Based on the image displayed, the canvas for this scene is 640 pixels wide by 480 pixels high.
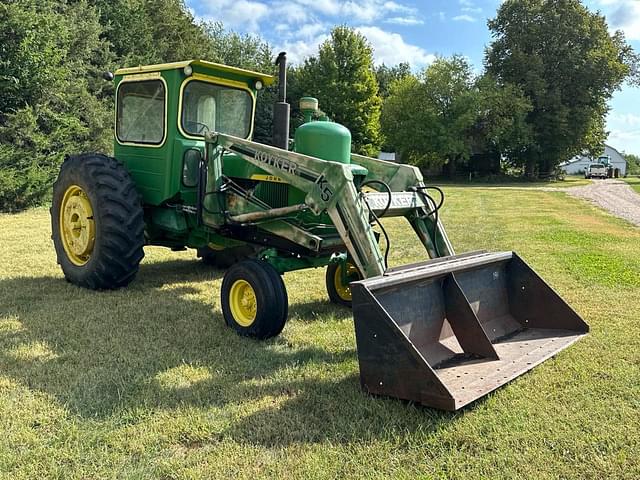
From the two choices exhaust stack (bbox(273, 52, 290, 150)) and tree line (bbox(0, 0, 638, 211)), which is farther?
tree line (bbox(0, 0, 638, 211))

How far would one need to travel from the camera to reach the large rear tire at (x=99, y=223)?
548 cm

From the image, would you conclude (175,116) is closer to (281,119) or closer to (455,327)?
(281,119)

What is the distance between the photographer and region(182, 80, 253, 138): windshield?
5.65 m

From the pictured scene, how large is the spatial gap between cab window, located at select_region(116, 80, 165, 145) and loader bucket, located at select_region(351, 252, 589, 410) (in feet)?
10.7

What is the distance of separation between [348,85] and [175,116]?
32723 mm

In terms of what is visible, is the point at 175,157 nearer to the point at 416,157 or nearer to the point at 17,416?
the point at 17,416

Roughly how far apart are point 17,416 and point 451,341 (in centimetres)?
276

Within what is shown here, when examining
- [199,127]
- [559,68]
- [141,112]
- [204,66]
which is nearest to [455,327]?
[199,127]

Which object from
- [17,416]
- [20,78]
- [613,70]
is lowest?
[17,416]

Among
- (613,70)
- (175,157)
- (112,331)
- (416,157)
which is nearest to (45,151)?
(175,157)

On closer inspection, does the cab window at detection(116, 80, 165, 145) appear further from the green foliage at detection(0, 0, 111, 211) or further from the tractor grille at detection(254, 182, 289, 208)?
the green foliage at detection(0, 0, 111, 211)

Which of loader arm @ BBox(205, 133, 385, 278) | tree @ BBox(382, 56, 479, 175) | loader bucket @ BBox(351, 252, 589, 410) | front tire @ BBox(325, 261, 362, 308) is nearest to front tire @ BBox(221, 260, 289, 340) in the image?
loader arm @ BBox(205, 133, 385, 278)

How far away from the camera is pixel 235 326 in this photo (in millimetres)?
4594

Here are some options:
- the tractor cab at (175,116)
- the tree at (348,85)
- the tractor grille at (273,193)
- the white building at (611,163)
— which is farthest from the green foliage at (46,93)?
the white building at (611,163)
